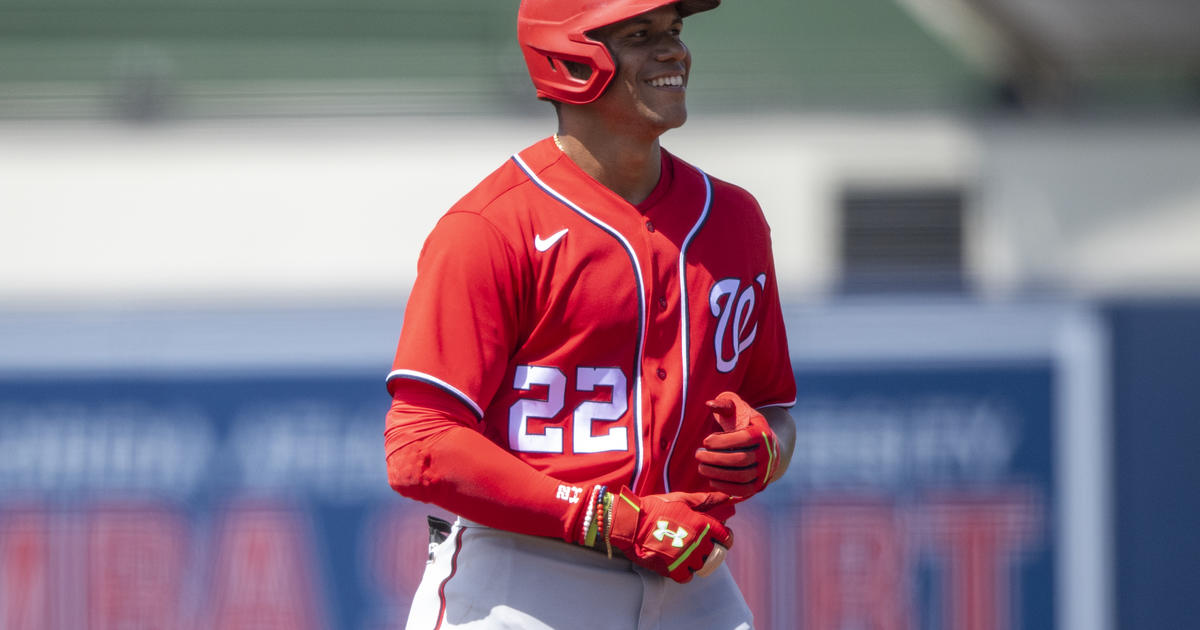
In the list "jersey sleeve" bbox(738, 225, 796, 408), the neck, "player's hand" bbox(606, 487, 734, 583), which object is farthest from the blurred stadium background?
"player's hand" bbox(606, 487, 734, 583)

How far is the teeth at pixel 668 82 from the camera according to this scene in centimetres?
238

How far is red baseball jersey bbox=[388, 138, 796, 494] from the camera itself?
90.0 inches

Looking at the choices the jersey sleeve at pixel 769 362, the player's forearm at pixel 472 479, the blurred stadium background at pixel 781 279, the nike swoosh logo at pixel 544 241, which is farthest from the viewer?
the blurred stadium background at pixel 781 279

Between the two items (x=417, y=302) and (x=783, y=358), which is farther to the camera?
(x=783, y=358)

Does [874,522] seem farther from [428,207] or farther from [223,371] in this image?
[428,207]

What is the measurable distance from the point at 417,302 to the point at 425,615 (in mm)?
486

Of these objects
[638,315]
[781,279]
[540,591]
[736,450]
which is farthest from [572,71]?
[781,279]

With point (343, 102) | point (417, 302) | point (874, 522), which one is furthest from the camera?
point (343, 102)

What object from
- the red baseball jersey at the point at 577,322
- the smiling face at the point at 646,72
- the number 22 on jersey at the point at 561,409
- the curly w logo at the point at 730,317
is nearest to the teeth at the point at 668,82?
the smiling face at the point at 646,72

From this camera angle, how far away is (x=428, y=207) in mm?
7809

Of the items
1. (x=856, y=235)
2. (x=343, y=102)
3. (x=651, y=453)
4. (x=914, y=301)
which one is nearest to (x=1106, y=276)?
(x=856, y=235)

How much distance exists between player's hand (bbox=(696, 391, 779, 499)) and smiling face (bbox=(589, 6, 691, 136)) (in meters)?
0.44

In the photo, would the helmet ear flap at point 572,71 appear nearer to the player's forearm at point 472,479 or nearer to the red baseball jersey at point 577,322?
the red baseball jersey at point 577,322

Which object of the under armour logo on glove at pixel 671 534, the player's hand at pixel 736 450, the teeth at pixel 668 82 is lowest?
the under armour logo on glove at pixel 671 534
